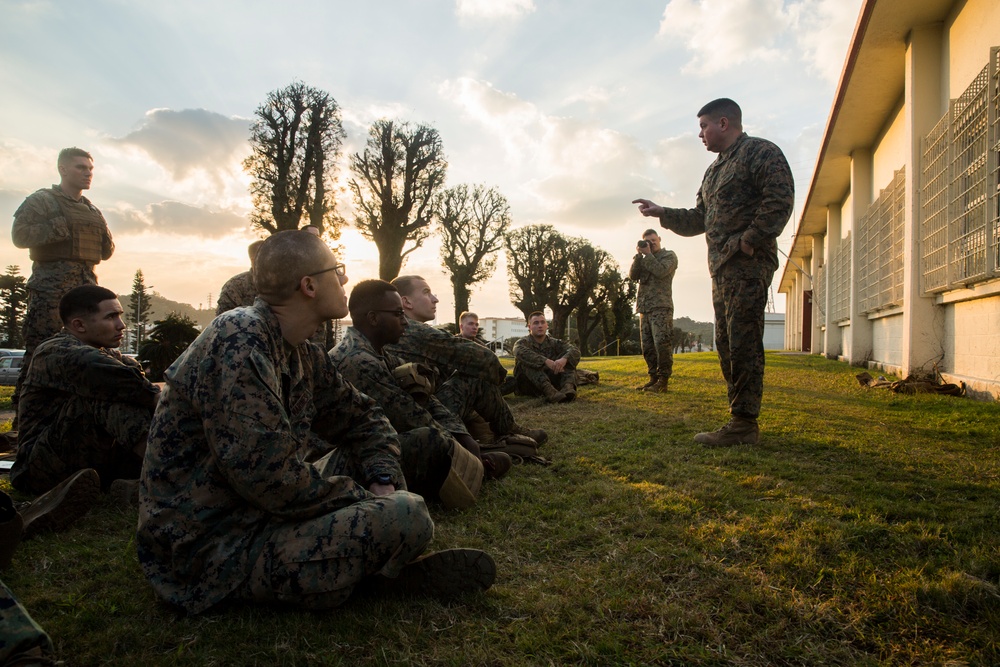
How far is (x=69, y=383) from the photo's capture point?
3320 mm

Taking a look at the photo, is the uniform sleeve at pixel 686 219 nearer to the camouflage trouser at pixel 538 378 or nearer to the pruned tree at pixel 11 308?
the camouflage trouser at pixel 538 378

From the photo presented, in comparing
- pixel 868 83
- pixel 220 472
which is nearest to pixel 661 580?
pixel 220 472

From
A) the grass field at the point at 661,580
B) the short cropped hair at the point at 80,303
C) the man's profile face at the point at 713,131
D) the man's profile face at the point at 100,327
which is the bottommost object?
the grass field at the point at 661,580

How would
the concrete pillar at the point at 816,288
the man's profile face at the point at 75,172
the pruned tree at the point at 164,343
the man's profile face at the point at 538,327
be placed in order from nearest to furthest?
1. the man's profile face at the point at 75,172
2. the man's profile face at the point at 538,327
3. the pruned tree at the point at 164,343
4. the concrete pillar at the point at 816,288

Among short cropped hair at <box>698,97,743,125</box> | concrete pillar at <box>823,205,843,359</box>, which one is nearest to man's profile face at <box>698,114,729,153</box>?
short cropped hair at <box>698,97,743,125</box>

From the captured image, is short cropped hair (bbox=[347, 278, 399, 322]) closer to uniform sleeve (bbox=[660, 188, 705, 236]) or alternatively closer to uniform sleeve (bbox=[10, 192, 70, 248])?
uniform sleeve (bbox=[660, 188, 705, 236])

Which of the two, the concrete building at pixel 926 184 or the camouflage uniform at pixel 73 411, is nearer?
the camouflage uniform at pixel 73 411

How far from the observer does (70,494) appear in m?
2.93

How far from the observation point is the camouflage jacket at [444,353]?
176 inches

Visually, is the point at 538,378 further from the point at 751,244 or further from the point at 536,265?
the point at 536,265

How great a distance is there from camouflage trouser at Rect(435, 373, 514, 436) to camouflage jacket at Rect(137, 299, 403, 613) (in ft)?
8.61

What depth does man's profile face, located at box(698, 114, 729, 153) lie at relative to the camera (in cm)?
468

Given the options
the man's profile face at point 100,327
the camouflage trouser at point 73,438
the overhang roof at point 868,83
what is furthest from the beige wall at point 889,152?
the camouflage trouser at point 73,438

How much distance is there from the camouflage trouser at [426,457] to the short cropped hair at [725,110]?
3.54 m
